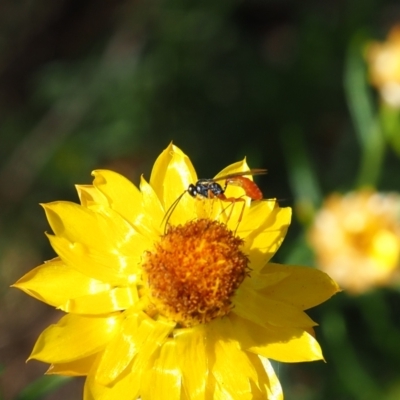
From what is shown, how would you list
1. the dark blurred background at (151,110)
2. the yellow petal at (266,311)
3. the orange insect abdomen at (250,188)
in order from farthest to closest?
the dark blurred background at (151,110) < the orange insect abdomen at (250,188) < the yellow petal at (266,311)

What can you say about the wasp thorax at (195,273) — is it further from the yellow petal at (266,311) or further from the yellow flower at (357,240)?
the yellow flower at (357,240)

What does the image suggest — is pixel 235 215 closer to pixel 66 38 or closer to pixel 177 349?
pixel 177 349

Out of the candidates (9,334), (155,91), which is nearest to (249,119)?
(155,91)

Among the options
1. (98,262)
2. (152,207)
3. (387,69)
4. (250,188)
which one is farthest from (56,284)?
(387,69)

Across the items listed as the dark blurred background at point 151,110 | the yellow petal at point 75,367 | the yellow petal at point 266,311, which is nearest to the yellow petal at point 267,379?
the yellow petal at point 266,311

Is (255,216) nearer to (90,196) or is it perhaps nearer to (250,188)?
(250,188)
